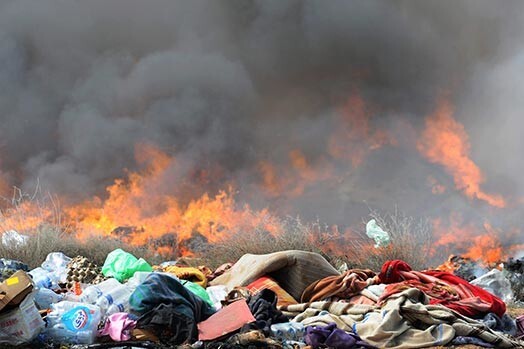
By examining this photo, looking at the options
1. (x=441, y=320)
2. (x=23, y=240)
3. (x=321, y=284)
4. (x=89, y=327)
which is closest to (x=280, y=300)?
(x=321, y=284)

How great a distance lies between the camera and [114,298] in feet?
16.9

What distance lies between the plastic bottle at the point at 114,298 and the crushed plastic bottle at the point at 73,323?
0.91 feet

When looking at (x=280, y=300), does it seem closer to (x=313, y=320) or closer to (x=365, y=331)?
(x=313, y=320)

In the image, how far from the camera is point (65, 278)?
23.4 ft

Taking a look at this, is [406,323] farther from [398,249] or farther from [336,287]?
[398,249]

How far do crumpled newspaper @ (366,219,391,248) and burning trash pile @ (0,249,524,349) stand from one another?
3.96m

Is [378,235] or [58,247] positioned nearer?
[58,247]

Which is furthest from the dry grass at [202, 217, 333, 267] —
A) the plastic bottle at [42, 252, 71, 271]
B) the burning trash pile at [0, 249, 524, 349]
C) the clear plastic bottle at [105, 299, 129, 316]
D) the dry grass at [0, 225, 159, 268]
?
the clear plastic bottle at [105, 299, 129, 316]

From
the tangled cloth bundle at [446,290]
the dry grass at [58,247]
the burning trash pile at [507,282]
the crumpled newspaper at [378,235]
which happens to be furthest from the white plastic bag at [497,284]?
the dry grass at [58,247]

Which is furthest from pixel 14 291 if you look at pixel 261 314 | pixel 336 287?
pixel 336 287

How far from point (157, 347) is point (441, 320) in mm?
2473

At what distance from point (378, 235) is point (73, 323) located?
22.9 feet

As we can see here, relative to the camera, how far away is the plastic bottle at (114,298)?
5016mm

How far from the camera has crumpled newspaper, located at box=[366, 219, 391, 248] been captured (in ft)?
33.9
